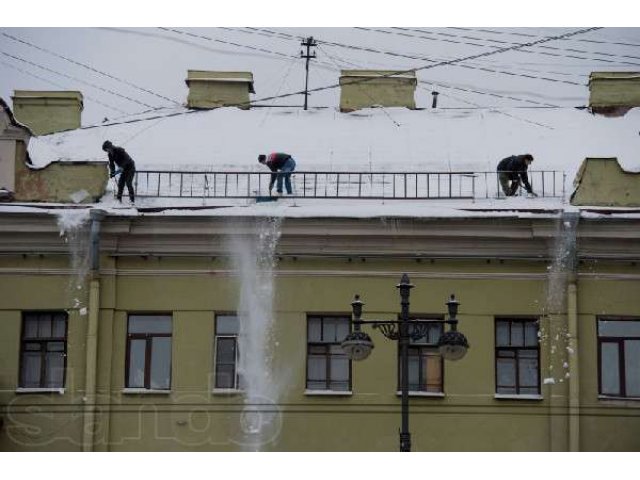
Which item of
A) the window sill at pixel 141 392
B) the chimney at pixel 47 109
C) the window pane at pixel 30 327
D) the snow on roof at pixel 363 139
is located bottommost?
the window sill at pixel 141 392

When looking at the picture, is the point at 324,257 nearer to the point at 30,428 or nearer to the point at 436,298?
the point at 436,298

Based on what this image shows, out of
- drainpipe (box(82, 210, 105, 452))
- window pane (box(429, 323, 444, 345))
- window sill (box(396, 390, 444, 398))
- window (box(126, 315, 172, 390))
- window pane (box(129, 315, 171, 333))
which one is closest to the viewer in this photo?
drainpipe (box(82, 210, 105, 452))

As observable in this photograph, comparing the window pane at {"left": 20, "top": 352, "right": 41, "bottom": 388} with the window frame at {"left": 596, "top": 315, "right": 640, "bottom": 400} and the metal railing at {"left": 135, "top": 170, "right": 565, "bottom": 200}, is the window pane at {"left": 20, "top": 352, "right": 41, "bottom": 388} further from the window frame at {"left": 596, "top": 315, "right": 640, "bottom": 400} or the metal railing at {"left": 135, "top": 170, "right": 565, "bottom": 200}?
the window frame at {"left": 596, "top": 315, "right": 640, "bottom": 400}

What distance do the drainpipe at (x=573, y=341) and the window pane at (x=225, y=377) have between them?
4.31m

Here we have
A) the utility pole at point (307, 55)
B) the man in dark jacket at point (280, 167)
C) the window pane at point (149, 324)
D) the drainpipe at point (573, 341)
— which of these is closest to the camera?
the drainpipe at point (573, 341)

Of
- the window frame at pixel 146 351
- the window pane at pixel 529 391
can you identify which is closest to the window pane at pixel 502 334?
the window pane at pixel 529 391

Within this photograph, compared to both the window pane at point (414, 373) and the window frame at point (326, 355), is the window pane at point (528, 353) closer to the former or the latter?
the window pane at point (414, 373)

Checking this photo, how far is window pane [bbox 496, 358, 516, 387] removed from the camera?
20859mm

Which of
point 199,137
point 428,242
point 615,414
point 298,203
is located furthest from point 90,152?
point 615,414

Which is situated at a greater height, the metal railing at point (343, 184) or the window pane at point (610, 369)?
the metal railing at point (343, 184)

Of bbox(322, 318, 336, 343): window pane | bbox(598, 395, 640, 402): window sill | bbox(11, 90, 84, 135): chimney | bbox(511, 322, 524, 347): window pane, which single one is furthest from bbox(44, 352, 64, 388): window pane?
bbox(598, 395, 640, 402): window sill

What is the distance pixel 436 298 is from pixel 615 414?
8.92 ft

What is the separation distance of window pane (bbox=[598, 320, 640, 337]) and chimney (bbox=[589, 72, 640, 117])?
Result: 201 inches

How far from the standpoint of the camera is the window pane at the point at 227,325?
21047 mm
